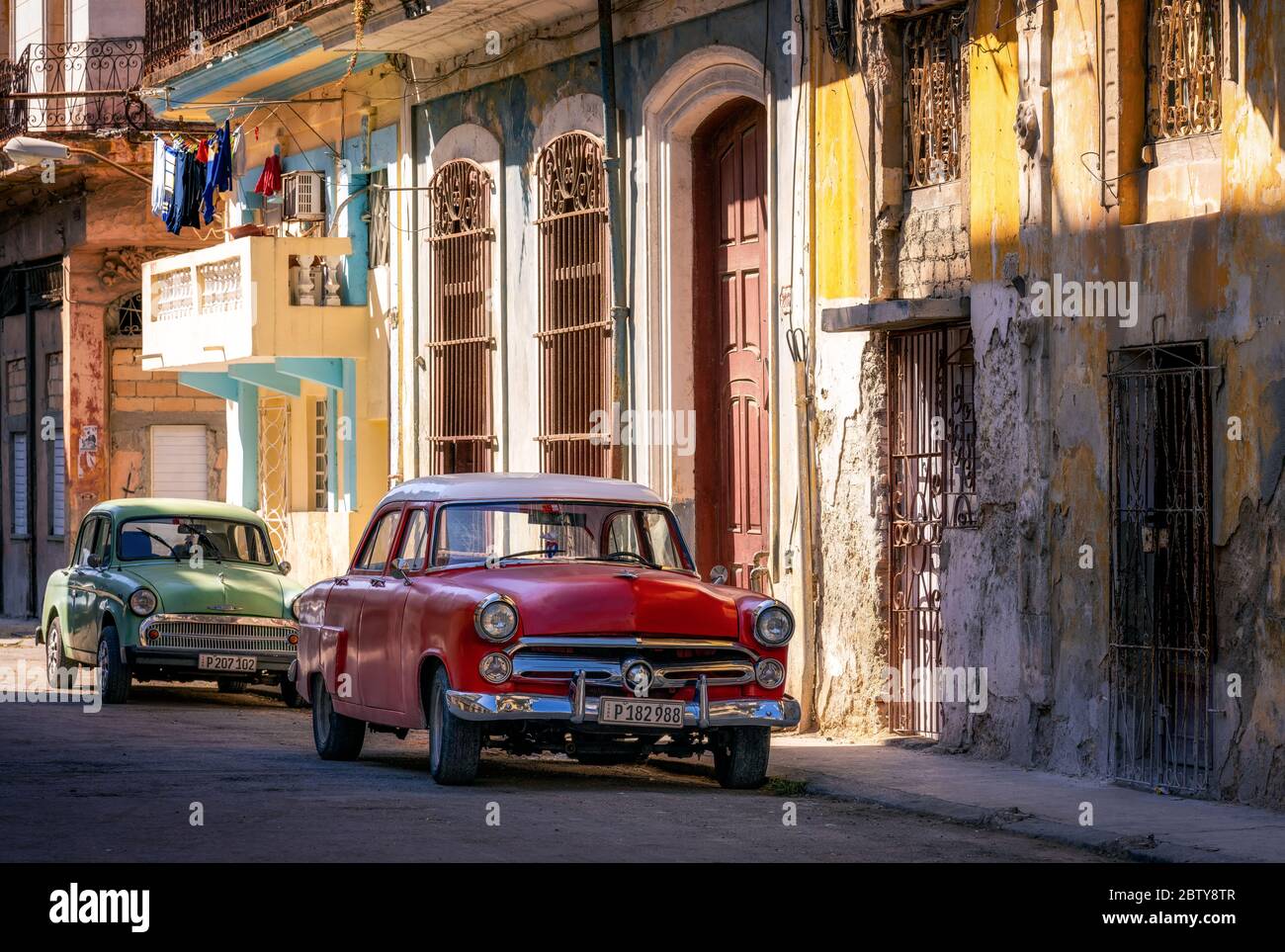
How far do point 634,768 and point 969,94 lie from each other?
476cm

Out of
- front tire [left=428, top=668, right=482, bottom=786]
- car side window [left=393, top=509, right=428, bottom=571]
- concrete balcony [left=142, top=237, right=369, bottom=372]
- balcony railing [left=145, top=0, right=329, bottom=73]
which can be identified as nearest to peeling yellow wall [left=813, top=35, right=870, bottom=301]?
car side window [left=393, top=509, right=428, bottom=571]

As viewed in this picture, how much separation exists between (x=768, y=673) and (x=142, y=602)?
719cm

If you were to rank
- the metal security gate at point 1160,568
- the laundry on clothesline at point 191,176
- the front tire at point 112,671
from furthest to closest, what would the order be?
the laundry on clothesline at point 191,176 < the front tire at point 112,671 < the metal security gate at point 1160,568

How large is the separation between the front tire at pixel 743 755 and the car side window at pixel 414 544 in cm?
198

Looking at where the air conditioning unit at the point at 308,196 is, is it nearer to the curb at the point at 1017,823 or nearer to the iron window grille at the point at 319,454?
the iron window grille at the point at 319,454

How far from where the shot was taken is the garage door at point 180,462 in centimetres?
3269

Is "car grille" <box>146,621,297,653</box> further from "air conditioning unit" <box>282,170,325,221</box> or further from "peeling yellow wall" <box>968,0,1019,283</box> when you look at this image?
"air conditioning unit" <box>282,170,325,221</box>

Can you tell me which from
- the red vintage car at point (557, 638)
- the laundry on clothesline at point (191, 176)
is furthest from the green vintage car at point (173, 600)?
the laundry on clothesline at point (191, 176)

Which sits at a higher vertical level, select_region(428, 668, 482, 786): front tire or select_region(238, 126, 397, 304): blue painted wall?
select_region(238, 126, 397, 304): blue painted wall

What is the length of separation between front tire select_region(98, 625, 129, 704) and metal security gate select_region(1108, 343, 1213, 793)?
8258mm

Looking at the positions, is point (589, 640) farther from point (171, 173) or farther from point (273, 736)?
point (171, 173)

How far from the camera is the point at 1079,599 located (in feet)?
42.5

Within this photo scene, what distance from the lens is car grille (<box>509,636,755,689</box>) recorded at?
37.2 feet

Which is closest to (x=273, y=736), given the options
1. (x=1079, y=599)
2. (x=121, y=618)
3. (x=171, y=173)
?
(x=121, y=618)
